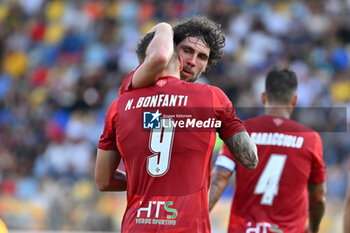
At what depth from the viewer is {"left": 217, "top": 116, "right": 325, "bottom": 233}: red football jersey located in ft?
16.0

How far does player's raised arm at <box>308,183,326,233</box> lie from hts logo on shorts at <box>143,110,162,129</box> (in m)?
2.11

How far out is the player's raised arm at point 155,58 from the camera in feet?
11.5

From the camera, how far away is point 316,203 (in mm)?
5125

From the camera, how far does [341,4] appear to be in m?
12.2

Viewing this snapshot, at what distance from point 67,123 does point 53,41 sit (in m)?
3.19

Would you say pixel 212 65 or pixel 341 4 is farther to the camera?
pixel 341 4

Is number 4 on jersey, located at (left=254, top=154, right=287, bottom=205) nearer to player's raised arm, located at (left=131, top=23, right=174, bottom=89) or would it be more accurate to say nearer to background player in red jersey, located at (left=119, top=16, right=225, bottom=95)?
background player in red jersey, located at (left=119, top=16, right=225, bottom=95)

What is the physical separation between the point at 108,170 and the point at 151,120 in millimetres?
481

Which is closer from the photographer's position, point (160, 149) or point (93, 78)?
point (160, 149)

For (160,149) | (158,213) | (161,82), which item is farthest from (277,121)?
(158,213)

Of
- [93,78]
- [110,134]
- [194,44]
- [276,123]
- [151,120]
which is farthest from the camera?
[93,78]

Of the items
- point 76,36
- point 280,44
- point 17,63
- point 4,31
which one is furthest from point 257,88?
point 4,31

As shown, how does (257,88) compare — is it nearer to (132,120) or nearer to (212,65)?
(212,65)

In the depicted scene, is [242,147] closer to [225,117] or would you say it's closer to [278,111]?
[225,117]
